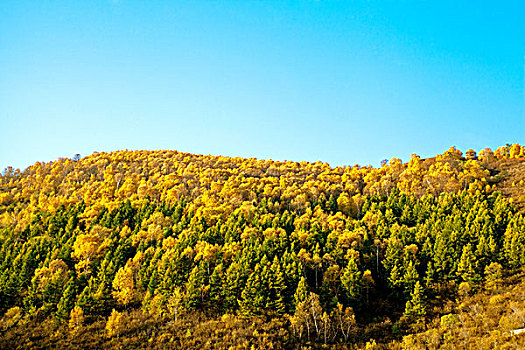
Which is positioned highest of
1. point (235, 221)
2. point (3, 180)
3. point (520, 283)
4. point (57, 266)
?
point (3, 180)

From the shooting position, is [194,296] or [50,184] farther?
[50,184]

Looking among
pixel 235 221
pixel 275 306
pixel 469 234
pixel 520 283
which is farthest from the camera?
pixel 235 221

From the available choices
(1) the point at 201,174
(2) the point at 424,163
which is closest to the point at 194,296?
(1) the point at 201,174

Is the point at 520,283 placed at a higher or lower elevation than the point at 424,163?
lower

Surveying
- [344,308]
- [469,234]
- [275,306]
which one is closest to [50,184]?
[275,306]

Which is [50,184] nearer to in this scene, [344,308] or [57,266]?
[57,266]

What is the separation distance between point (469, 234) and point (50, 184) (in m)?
151

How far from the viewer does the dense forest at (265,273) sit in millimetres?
54156

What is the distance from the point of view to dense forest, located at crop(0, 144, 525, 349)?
54.2 m

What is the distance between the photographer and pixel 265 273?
2542 inches

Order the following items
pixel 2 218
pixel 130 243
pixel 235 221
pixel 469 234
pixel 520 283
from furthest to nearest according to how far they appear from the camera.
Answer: pixel 2 218, pixel 235 221, pixel 130 243, pixel 469 234, pixel 520 283

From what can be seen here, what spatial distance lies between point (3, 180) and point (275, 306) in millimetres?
160474

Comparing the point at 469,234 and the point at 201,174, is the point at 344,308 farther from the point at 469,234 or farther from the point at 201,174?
the point at 201,174

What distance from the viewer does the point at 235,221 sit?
94125 millimetres
